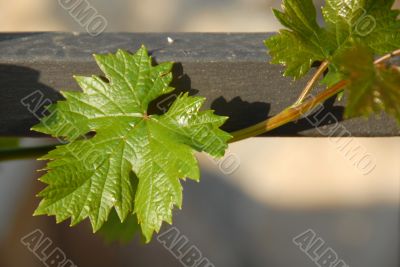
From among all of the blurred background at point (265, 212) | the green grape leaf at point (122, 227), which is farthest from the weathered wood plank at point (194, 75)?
the blurred background at point (265, 212)

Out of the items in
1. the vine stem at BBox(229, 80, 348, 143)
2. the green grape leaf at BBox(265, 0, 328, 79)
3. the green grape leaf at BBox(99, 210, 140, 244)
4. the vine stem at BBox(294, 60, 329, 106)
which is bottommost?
the green grape leaf at BBox(99, 210, 140, 244)

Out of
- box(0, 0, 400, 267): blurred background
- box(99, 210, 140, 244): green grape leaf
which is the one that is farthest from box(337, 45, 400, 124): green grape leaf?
box(0, 0, 400, 267): blurred background

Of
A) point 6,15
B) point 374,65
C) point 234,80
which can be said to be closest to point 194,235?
Answer: point 6,15

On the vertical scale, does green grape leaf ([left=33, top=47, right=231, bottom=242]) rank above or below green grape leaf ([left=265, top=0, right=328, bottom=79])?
below

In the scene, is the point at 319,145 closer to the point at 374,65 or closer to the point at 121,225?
the point at 121,225

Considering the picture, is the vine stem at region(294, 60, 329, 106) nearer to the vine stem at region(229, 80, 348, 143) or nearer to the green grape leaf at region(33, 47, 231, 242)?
the vine stem at region(229, 80, 348, 143)

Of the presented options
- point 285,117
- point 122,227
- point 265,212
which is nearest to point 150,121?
point 285,117

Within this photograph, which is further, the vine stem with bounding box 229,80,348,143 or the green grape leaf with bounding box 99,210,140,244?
the green grape leaf with bounding box 99,210,140,244
